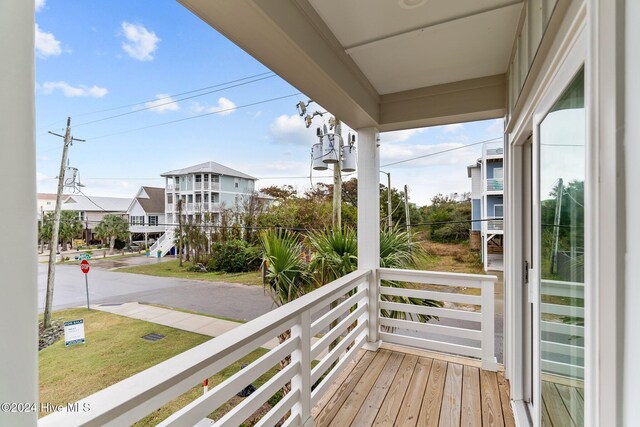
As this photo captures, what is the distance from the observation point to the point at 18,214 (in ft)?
1.67

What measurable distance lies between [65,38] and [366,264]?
8.33 ft

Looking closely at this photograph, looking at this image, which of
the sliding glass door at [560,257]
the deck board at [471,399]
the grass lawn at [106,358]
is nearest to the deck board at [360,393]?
the deck board at [471,399]

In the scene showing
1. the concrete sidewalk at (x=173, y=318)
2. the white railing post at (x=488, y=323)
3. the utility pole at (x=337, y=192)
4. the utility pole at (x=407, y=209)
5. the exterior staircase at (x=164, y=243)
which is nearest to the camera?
the concrete sidewalk at (x=173, y=318)

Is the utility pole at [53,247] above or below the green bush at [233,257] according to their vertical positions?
above

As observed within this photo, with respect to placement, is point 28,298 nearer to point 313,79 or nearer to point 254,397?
point 254,397

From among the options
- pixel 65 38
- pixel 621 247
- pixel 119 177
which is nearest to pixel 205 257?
pixel 119 177

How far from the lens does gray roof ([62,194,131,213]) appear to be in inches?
44.5

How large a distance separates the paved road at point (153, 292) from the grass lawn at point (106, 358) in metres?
0.07

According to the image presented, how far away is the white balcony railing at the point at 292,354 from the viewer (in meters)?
0.91

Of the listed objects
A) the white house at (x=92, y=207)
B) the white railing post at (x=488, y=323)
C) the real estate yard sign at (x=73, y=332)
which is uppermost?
the white house at (x=92, y=207)

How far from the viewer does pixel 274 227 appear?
2.75m

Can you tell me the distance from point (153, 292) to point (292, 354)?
852mm

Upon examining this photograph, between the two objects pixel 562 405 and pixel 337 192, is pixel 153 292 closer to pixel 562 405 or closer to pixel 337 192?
pixel 562 405

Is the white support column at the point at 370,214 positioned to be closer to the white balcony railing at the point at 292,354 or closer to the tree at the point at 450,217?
the white balcony railing at the point at 292,354
